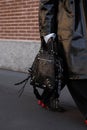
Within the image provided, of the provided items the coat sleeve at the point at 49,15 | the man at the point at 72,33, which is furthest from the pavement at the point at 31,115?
the coat sleeve at the point at 49,15

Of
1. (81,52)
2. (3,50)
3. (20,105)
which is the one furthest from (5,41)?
(81,52)

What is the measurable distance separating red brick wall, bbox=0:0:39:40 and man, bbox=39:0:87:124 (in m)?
3.93

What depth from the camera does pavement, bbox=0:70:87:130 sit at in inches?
226

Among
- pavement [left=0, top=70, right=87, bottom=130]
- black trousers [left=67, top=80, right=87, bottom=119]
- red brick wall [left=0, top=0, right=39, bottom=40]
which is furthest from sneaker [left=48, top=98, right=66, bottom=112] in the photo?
red brick wall [left=0, top=0, right=39, bottom=40]

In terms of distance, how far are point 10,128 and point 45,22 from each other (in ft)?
4.60

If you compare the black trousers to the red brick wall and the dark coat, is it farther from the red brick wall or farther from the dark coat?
the red brick wall

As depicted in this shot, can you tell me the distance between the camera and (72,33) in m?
5.42

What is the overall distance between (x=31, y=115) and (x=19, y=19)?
14.0 feet

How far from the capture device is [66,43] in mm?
5508

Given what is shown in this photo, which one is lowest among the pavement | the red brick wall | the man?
the pavement

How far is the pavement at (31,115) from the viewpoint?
5.73 metres

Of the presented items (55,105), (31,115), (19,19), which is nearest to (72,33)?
(55,105)

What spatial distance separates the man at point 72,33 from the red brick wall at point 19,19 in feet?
12.9

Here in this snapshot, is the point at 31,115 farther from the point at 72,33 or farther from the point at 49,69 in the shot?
the point at 72,33
